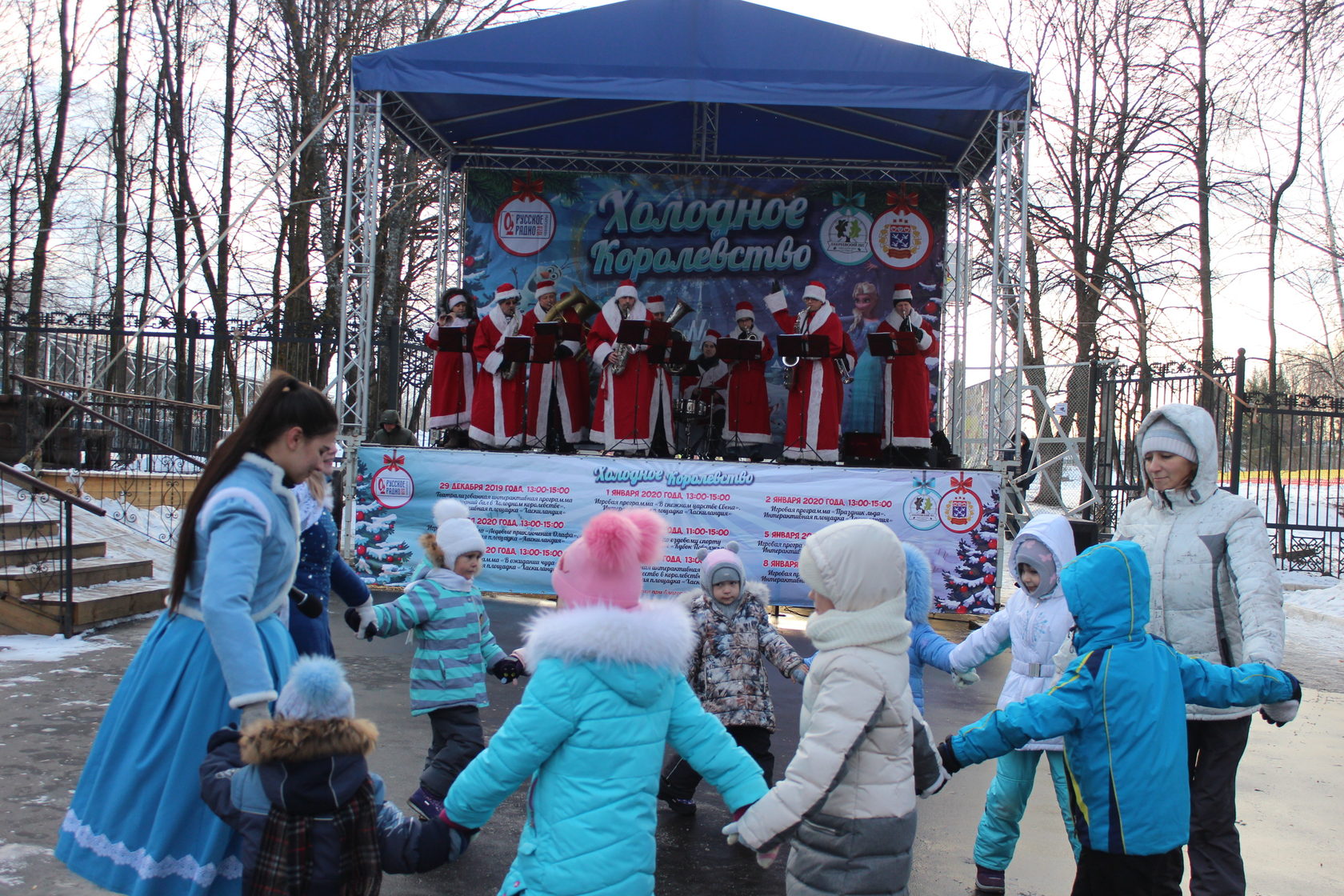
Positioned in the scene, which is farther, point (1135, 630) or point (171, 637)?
point (1135, 630)

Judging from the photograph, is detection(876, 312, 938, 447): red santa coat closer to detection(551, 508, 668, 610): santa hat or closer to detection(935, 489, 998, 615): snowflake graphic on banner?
detection(935, 489, 998, 615): snowflake graphic on banner

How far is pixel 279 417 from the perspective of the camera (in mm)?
2689

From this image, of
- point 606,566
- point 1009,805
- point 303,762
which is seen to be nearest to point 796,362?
point 1009,805

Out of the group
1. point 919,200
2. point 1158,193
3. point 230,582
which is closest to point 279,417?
point 230,582

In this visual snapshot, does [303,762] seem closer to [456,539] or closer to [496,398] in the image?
[456,539]

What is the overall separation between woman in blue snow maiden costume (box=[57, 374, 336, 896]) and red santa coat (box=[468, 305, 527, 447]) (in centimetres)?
794

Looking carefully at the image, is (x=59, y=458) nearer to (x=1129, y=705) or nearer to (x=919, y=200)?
(x=919, y=200)

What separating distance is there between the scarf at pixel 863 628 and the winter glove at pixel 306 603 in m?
1.83

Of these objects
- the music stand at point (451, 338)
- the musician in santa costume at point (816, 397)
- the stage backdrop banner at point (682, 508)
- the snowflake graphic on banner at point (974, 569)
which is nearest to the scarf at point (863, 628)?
the stage backdrop banner at point (682, 508)

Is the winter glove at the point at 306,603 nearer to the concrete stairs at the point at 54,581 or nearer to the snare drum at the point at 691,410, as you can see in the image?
the concrete stairs at the point at 54,581

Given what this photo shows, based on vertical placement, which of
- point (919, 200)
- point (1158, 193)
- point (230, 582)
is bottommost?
point (230, 582)

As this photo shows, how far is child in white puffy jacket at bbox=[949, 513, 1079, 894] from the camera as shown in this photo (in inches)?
147

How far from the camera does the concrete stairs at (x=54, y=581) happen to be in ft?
24.3

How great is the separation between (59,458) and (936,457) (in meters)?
10.9
